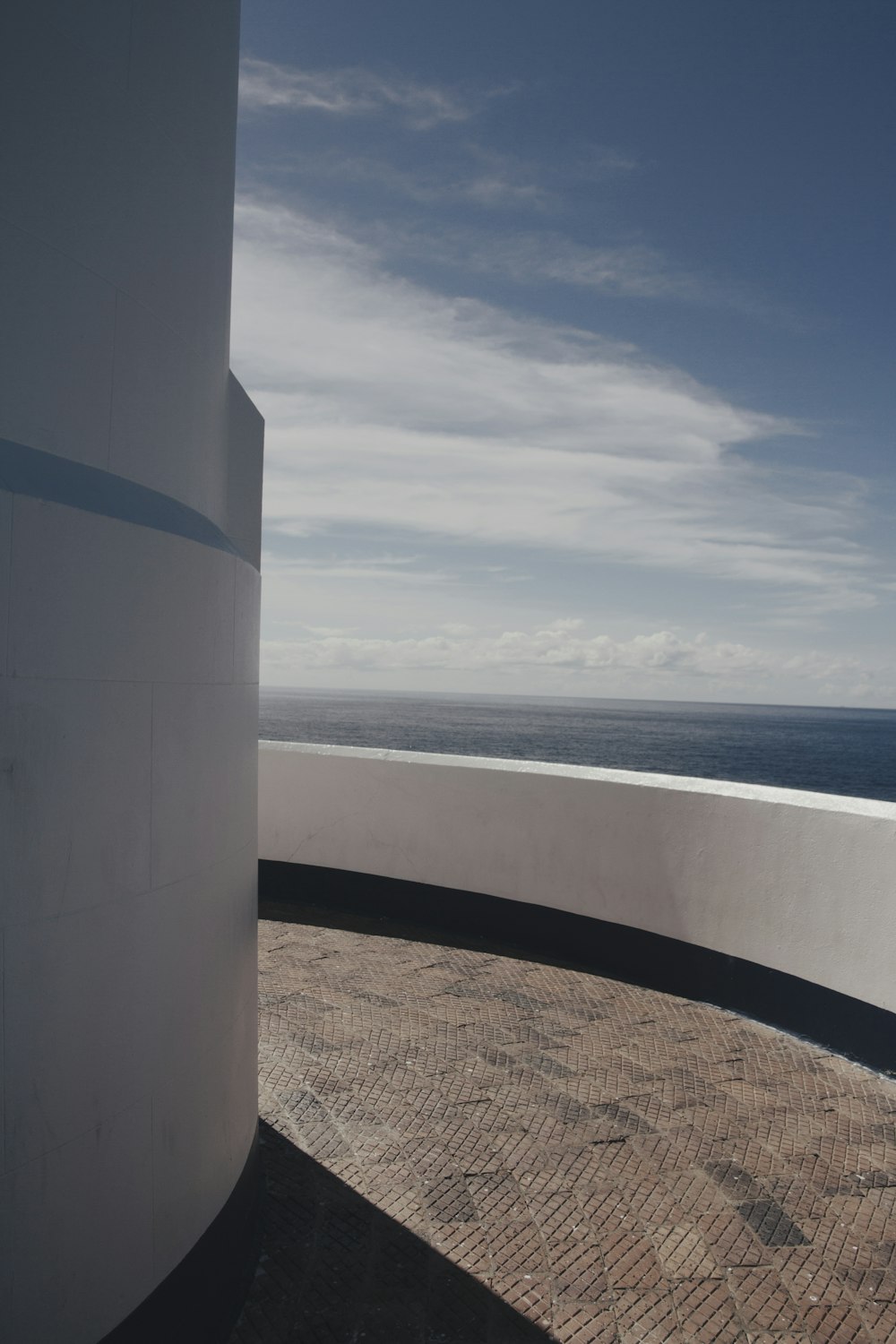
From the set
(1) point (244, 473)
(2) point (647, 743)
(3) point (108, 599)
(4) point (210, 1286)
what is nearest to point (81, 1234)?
(4) point (210, 1286)

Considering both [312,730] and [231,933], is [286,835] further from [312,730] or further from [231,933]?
[312,730]

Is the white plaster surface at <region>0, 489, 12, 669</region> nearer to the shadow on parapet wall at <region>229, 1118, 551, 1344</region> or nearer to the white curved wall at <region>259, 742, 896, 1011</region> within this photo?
the shadow on parapet wall at <region>229, 1118, 551, 1344</region>

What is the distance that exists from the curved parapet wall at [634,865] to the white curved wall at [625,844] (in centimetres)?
1

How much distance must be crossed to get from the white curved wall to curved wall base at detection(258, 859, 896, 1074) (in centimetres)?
8

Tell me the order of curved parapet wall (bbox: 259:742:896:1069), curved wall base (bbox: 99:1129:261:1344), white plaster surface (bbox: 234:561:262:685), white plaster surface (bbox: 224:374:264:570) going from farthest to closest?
curved parapet wall (bbox: 259:742:896:1069), white plaster surface (bbox: 224:374:264:570), white plaster surface (bbox: 234:561:262:685), curved wall base (bbox: 99:1129:261:1344)

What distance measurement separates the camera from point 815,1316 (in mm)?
3137

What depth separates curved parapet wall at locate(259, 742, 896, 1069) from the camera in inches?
202

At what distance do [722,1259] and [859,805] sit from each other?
8.78 feet

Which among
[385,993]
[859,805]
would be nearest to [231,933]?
[385,993]

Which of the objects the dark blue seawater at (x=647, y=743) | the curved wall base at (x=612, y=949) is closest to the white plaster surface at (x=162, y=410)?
the curved wall base at (x=612, y=949)

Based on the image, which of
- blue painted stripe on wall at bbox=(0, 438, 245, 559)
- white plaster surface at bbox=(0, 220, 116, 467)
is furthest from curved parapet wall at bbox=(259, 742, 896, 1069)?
white plaster surface at bbox=(0, 220, 116, 467)

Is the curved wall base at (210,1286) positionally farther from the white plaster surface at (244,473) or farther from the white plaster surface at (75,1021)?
the white plaster surface at (244,473)

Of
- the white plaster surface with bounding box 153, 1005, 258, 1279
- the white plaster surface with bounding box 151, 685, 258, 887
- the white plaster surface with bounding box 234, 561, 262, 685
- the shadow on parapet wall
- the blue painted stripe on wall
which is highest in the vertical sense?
the blue painted stripe on wall

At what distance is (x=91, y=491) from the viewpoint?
8.09ft
